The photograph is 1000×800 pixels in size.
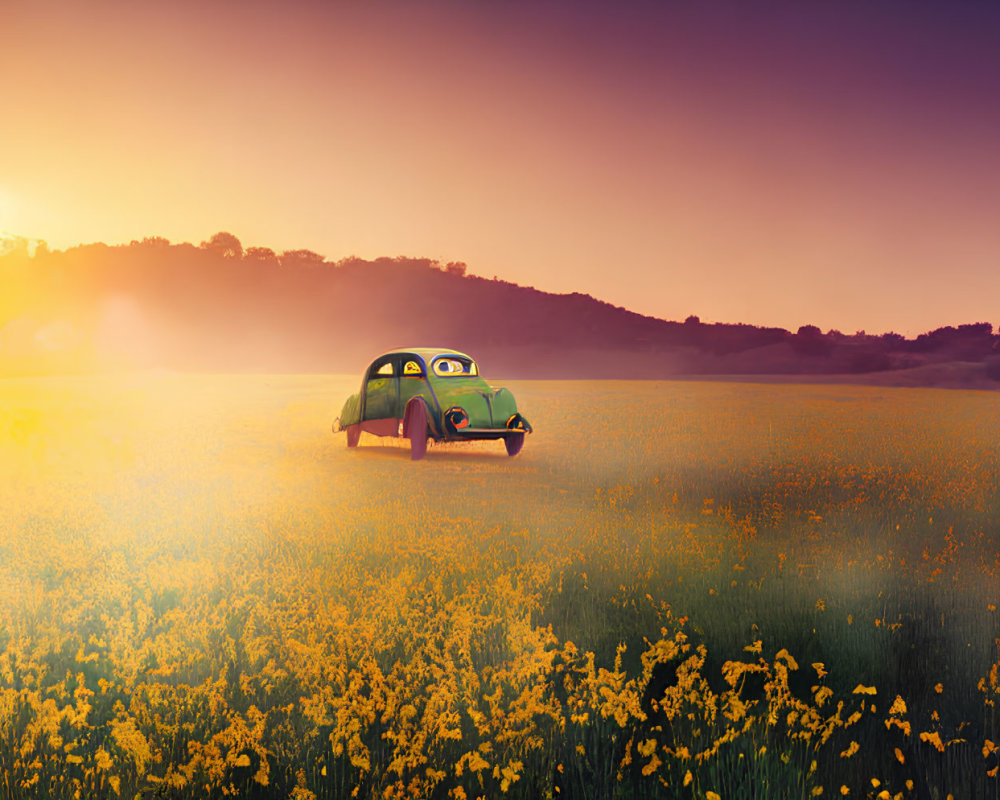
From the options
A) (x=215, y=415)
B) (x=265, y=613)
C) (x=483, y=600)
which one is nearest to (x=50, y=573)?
(x=265, y=613)

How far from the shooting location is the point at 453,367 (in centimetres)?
1866

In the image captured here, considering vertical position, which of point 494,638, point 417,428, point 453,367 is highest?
point 453,367

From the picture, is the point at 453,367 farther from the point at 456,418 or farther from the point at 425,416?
the point at 456,418

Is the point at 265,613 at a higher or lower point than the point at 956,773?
higher

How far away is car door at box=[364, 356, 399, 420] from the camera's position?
1861 centimetres

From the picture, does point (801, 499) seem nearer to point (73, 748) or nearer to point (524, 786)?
point (524, 786)

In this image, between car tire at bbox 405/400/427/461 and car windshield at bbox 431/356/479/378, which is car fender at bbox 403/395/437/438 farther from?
car windshield at bbox 431/356/479/378

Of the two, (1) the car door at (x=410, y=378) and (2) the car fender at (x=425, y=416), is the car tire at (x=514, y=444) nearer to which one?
(2) the car fender at (x=425, y=416)

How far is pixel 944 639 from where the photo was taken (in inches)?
257

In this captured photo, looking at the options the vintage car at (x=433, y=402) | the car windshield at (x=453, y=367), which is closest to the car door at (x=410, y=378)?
the vintage car at (x=433, y=402)

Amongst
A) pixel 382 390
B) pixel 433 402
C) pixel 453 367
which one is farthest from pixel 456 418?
pixel 382 390

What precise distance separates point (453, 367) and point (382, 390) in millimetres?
1761

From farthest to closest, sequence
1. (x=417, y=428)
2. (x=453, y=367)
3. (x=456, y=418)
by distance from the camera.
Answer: (x=453, y=367)
(x=417, y=428)
(x=456, y=418)

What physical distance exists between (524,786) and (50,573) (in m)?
6.11
